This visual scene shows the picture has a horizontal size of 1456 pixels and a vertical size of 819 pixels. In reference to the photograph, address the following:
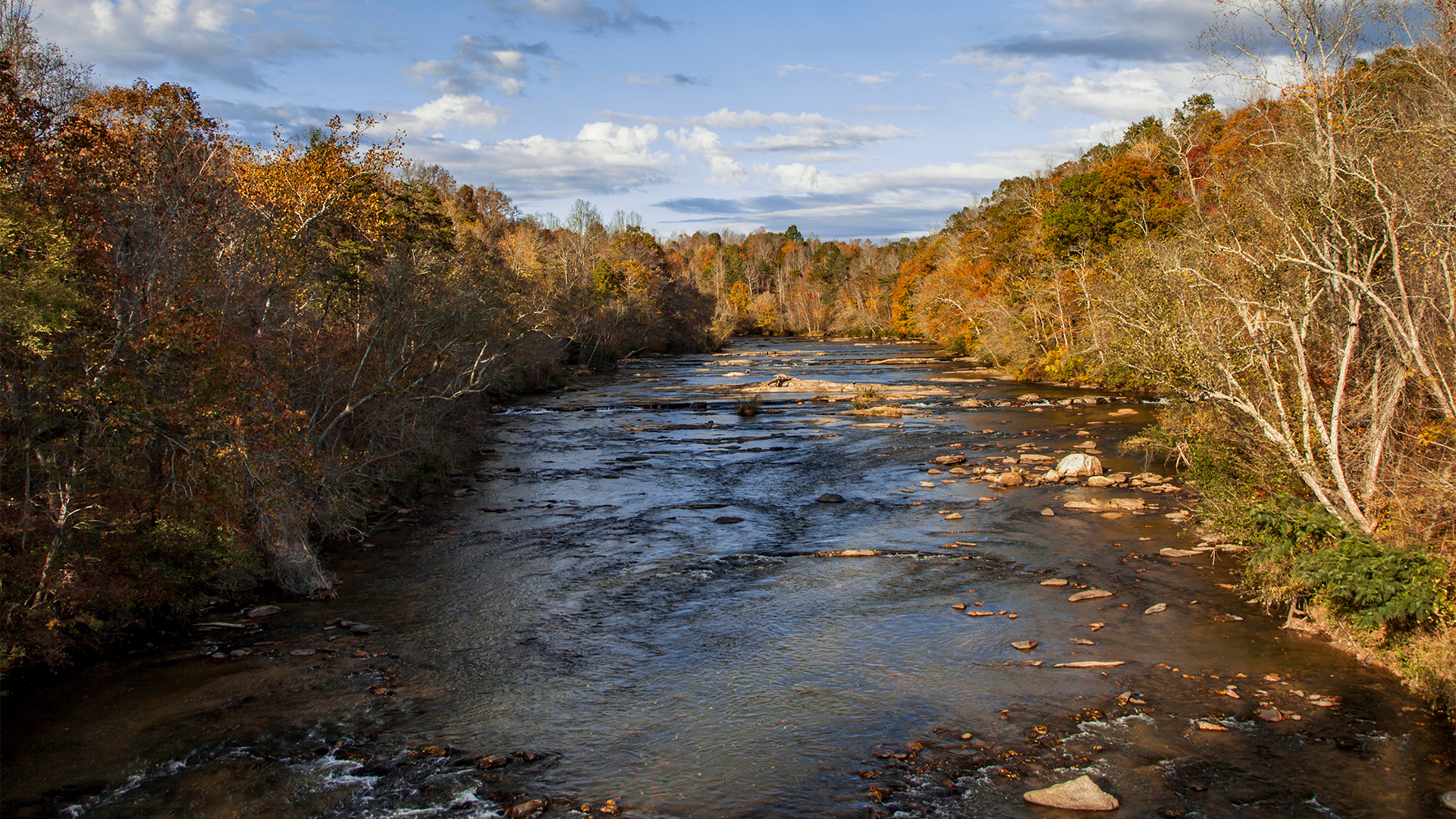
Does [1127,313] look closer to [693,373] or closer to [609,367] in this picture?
[693,373]

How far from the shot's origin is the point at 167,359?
13.1 m

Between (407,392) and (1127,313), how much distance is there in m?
17.5

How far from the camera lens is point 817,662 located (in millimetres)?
13039

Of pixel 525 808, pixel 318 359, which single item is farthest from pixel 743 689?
pixel 318 359

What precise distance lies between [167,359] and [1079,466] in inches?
863

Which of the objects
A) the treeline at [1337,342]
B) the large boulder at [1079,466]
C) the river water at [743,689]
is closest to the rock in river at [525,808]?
the river water at [743,689]

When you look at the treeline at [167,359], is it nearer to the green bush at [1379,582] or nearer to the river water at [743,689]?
the river water at [743,689]

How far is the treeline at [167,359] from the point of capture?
12172mm

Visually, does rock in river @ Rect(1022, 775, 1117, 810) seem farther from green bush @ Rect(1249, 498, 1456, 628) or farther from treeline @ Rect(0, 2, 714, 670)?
treeline @ Rect(0, 2, 714, 670)

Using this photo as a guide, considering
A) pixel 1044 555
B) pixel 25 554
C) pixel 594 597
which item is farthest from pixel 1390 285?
pixel 25 554

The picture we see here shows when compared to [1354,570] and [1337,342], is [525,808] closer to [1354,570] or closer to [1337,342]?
[1354,570]

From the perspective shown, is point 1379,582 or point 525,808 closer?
point 525,808

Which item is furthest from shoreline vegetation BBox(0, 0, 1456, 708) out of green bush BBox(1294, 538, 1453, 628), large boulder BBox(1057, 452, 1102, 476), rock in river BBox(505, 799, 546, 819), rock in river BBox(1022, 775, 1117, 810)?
rock in river BBox(505, 799, 546, 819)

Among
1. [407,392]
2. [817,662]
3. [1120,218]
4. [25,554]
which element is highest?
[1120,218]
